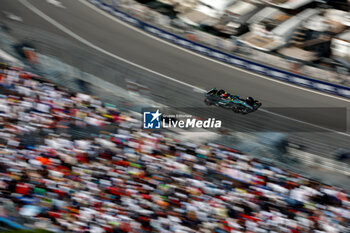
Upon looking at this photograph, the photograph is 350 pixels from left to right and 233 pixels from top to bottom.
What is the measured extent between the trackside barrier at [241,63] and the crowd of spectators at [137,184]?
27.3ft

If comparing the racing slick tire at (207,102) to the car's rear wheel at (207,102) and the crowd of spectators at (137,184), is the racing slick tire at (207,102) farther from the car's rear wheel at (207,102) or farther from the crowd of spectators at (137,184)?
the crowd of spectators at (137,184)

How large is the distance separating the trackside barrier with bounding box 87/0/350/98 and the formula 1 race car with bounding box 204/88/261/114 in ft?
11.7

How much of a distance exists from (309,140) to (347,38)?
11.6 m

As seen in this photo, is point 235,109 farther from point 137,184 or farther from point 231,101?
point 137,184

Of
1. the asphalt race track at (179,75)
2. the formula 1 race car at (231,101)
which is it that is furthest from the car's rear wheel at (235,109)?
the asphalt race track at (179,75)

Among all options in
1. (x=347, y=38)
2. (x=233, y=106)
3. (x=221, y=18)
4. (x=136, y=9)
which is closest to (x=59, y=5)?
(x=136, y=9)

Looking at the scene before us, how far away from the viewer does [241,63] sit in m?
27.6

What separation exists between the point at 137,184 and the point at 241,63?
1165 centimetres

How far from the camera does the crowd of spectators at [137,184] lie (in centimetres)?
1741

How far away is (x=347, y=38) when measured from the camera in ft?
94.5

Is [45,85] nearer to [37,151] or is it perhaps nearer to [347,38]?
[37,151]

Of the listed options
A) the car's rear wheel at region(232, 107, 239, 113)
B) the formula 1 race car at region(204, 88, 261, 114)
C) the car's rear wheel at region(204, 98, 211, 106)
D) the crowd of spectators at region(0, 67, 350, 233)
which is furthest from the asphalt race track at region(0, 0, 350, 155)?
the crowd of spectators at region(0, 67, 350, 233)

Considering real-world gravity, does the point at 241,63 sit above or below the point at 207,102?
above

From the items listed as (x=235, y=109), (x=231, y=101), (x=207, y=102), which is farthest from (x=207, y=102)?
(x=231, y=101)
